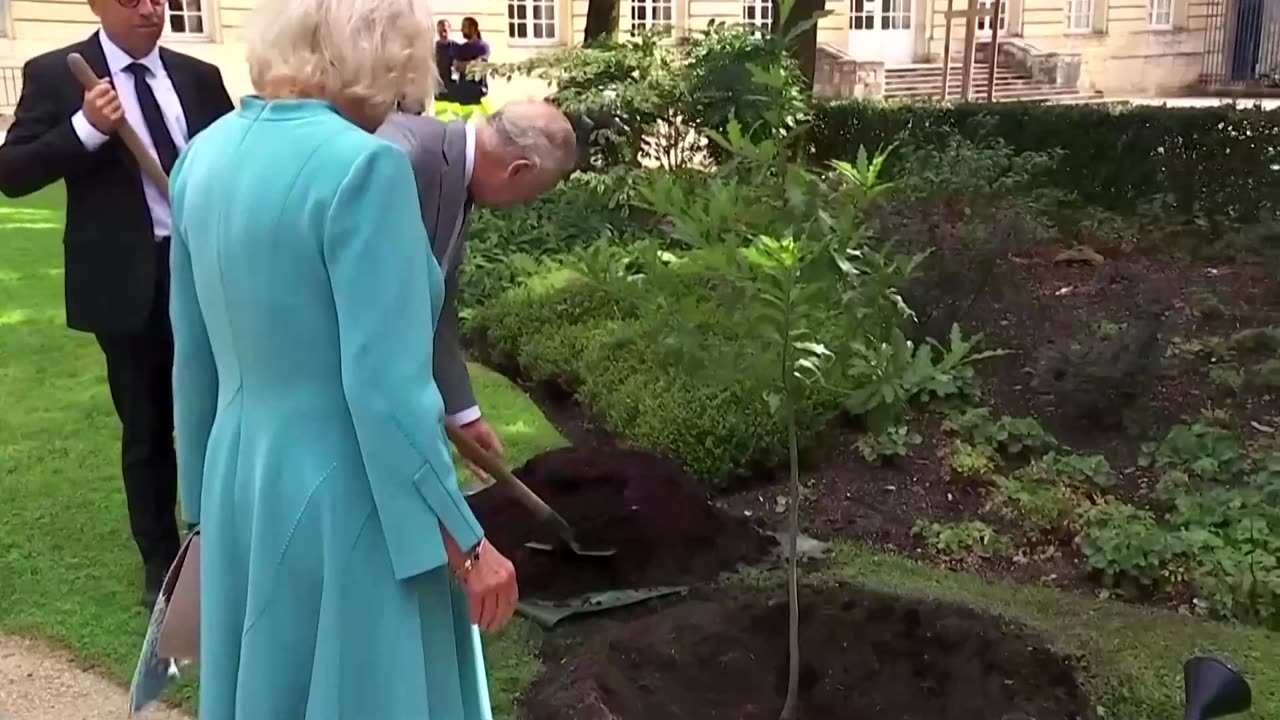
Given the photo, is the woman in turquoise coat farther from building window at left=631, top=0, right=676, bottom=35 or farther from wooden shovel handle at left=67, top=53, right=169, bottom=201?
building window at left=631, top=0, right=676, bottom=35

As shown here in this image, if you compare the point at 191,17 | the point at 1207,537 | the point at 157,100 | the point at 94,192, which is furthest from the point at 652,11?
the point at 94,192

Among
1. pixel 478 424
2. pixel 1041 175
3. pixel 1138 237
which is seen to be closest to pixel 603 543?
pixel 478 424

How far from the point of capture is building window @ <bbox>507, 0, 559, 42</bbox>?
28.4 meters

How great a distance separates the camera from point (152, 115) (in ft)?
12.8

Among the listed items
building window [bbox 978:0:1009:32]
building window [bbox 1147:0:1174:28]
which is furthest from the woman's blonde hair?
building window [bbox 1147:0:1174:28]

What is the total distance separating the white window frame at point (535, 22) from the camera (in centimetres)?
2841

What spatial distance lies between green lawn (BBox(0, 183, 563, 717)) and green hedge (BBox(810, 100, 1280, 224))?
707cm

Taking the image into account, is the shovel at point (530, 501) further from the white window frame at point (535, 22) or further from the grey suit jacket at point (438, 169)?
the white window frame at point (535, 22)

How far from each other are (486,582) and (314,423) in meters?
0.42

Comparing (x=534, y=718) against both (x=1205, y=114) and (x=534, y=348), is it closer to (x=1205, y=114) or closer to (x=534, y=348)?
(x=534, y=348)

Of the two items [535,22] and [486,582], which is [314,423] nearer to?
[486,582]

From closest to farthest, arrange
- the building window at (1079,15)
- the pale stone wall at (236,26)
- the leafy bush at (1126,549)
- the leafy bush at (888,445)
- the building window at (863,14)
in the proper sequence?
1. the leafy bush at (1126,549)
2. the leafy bush at (888,445)
3. the pale stone wall at (236,26)
4. the building window at (863,14)
5. the building window at (1079,15)

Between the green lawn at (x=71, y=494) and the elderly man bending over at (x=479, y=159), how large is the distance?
1569mm

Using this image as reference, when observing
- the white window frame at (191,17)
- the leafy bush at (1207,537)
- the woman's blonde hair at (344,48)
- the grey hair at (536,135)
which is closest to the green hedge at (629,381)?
the grey hair at (536,135)
